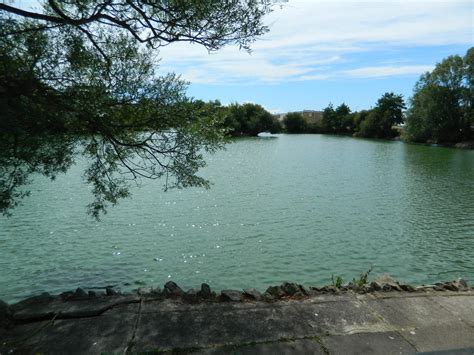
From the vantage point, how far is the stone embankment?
4634mm

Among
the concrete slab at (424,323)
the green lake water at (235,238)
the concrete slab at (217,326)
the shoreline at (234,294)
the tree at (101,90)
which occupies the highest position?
the tree at (101,90)

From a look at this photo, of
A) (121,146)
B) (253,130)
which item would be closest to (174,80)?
(121,146)

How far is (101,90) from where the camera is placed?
22.4 ft

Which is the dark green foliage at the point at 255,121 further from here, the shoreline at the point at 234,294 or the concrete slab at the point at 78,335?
the concrete slab at the point at 78,335

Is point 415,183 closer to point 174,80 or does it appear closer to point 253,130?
point 174,80

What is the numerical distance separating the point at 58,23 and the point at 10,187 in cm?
299

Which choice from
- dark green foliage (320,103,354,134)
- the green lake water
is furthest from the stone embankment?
dark green foliage (320,103,354,134)

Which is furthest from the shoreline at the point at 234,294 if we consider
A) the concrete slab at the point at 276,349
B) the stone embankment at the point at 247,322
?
the concrete slab at the point at 276,349

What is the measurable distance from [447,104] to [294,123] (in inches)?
2627

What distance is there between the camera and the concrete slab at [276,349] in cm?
445

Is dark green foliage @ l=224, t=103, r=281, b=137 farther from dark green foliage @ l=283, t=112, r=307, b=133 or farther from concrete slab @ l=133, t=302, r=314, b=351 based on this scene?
concrete slab @ l=133, t=302, r=314, b=351

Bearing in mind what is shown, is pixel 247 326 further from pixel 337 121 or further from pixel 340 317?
pixel 337 121

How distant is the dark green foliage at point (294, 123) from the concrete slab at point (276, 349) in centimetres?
13622

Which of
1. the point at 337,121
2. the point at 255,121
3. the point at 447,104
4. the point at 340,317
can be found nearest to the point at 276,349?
the point at 340,317
